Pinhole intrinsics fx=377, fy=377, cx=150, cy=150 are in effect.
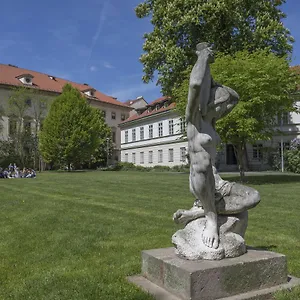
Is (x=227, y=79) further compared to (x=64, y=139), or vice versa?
(x=64, y=139)

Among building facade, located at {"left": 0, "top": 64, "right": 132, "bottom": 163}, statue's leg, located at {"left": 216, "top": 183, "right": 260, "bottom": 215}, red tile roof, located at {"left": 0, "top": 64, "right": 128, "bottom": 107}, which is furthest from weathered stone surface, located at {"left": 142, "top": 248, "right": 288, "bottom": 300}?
red tile roof, located at {"left": 0, "top": 64, "right": 128, "bottom": 107}

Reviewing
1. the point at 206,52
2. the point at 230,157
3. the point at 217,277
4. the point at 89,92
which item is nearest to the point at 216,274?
the point at 217,277

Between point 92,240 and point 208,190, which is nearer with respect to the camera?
point 208,190

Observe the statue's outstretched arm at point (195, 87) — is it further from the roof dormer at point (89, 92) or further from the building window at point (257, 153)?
the roof dormer at point (89, 92)

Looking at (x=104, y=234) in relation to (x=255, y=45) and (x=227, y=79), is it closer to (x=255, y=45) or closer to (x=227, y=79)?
(x=227, y=79)

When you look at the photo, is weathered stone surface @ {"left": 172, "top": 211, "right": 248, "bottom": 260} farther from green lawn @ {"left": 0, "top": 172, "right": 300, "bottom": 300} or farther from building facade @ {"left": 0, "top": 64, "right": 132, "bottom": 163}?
building facade @ {"left": 0, "top": 64, "right": 132, "bottom": 163}

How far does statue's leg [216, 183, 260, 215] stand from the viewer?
4.33 m

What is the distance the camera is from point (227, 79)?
1969 cm

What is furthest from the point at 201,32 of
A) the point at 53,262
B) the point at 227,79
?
the point at 53,262

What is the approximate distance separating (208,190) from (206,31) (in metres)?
23.8

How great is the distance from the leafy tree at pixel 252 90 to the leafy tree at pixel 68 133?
23279mm

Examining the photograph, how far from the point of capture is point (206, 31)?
85.7ft

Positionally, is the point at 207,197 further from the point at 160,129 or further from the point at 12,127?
the point at 12,127

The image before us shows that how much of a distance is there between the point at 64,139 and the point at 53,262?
37.0m
